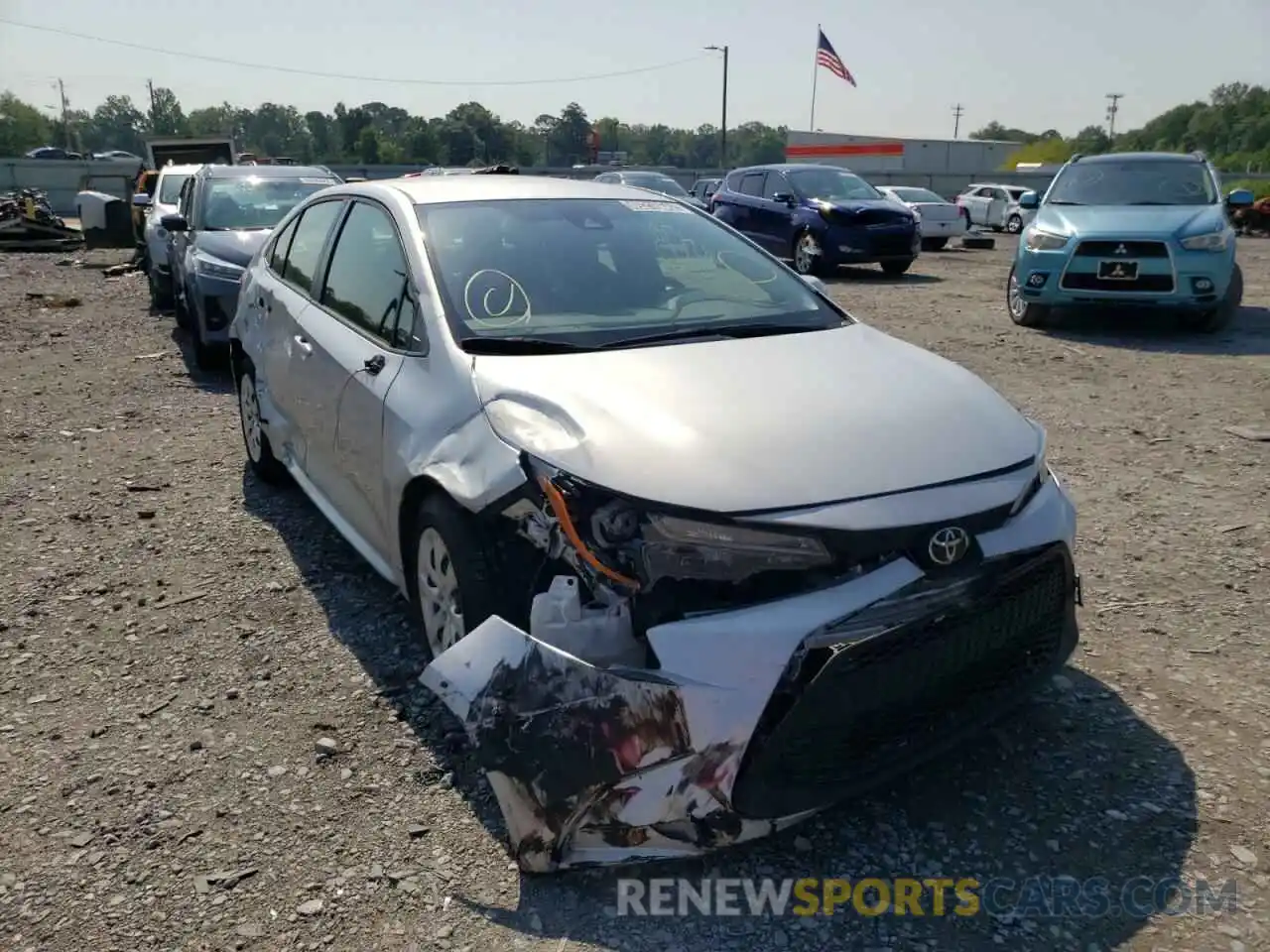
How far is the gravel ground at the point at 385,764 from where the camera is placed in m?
2.43

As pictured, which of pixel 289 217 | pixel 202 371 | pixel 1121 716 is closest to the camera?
pixel 1121 716

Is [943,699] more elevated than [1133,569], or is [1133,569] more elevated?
[943,699]

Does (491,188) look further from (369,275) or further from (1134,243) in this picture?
(1134,243)

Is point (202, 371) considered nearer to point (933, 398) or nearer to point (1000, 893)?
point (933, 398)

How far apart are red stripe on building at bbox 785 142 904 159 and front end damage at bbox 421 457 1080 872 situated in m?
56.1

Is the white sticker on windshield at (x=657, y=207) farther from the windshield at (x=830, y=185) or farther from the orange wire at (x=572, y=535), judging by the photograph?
the windshield at (x=830, y=185)

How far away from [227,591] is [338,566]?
463 mm

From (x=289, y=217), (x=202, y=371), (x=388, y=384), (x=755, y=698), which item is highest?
(x=289, y=217)

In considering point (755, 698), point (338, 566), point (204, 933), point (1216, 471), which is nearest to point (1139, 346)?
point (1216, 471)

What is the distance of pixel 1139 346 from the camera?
930cm

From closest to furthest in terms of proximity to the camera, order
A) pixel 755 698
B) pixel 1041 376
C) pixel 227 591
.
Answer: pixel 755 698, pixel 227 591, pixel 1041 376

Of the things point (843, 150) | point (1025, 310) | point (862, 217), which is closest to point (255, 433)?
point (1025, 310)

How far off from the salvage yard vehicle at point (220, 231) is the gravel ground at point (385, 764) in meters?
2.98

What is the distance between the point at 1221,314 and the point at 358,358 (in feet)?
29.2
